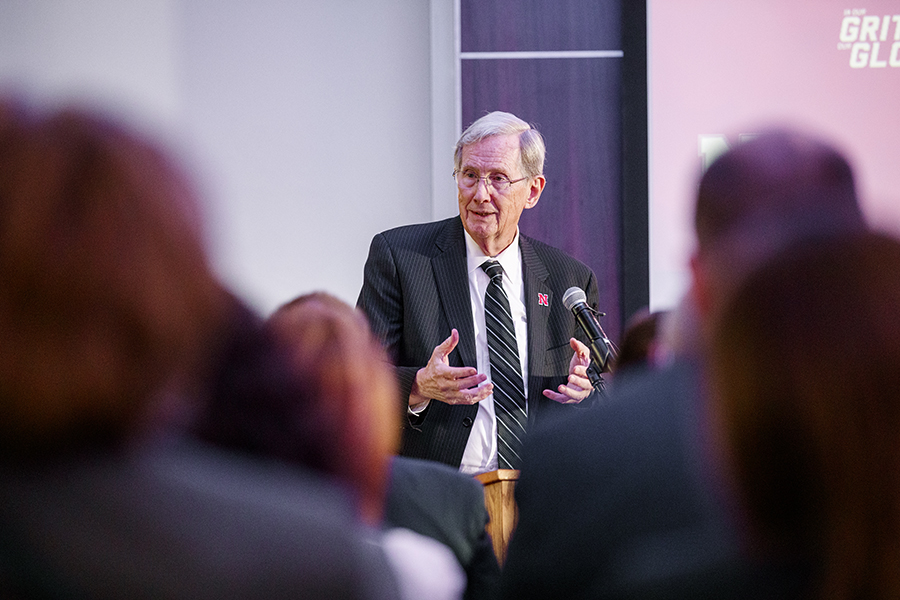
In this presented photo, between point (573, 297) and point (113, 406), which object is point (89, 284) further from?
point (573, 297)

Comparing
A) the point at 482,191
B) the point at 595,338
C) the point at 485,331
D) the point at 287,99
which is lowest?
the point at 485,331

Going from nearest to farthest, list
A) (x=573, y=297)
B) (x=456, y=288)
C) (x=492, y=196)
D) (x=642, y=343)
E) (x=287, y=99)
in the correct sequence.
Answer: (x=642, y=343)
(x=573, y=297)
(x=456, y=288)
(x=492, y=196)
(x=287, y=99)

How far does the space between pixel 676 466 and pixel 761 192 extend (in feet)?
1.10

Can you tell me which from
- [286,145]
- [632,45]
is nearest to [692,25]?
[632,45]

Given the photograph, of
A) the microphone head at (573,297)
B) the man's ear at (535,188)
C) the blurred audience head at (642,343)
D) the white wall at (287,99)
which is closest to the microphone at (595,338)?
the microphone head at (573,297)

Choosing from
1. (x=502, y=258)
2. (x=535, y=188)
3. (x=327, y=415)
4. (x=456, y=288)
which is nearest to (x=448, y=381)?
(x=456, y=288)

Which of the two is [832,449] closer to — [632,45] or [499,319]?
[499,319]

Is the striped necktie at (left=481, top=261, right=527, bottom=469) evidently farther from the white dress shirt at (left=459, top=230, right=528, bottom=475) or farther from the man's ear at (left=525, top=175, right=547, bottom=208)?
the man's ear at (left=525, top=175, right=547, bottom=208)

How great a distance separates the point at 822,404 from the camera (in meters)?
0.70

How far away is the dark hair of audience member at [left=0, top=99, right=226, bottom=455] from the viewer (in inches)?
25.3

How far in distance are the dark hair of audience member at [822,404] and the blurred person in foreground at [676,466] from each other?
0.05 metres

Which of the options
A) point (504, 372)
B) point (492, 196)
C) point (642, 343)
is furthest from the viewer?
point (492, 196)

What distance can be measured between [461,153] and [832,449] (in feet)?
7.74

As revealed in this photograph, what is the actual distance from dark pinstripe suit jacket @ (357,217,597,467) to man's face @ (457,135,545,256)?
8cm
